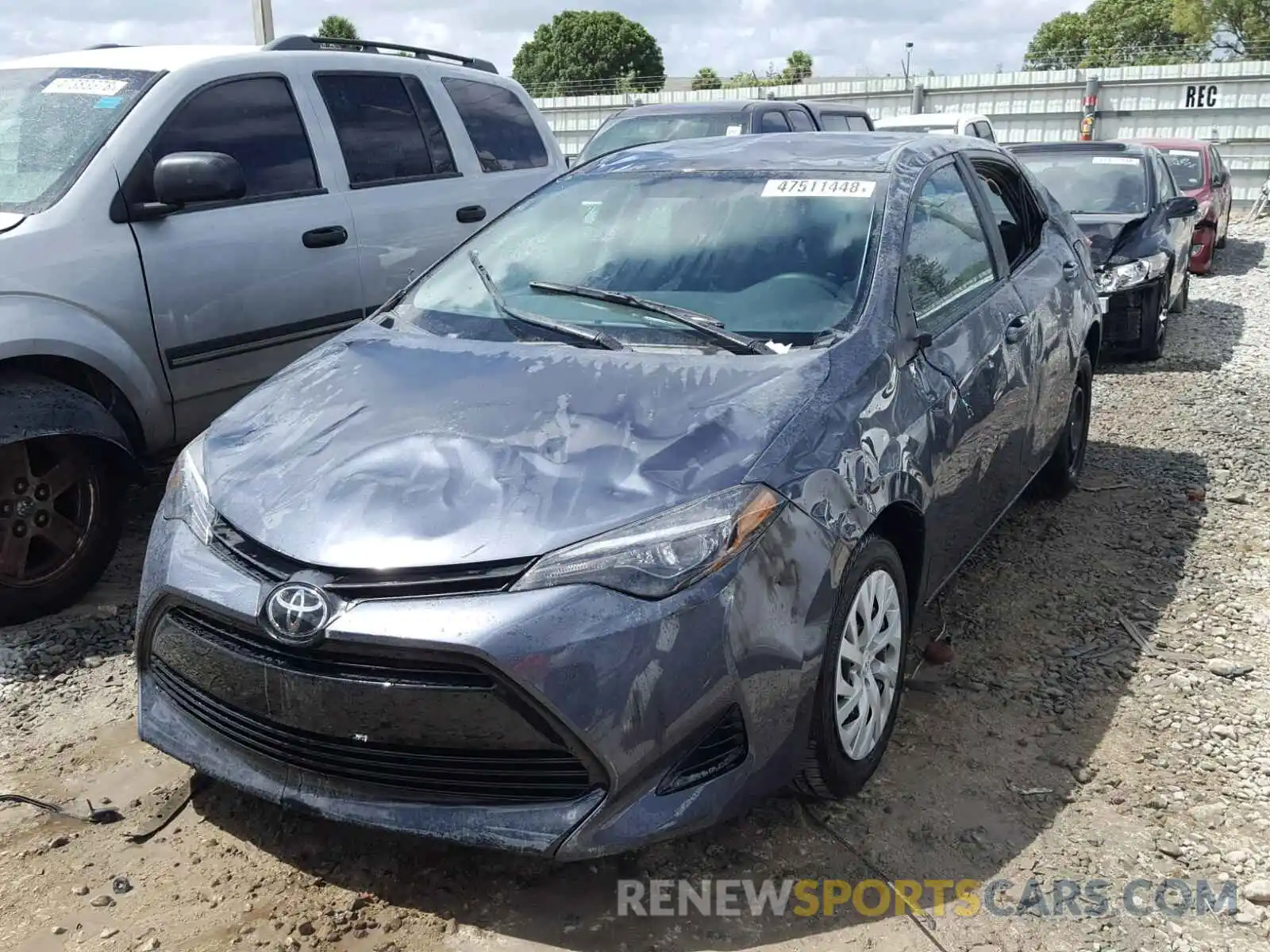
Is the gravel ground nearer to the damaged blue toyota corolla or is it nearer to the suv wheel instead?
the suv wheel

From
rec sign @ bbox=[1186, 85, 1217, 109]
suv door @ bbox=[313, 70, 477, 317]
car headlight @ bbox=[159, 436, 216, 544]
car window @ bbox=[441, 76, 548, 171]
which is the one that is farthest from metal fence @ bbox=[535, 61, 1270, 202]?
car headlight @ bbox=[159, 436, 216, 544]

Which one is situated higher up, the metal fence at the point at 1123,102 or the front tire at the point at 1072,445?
the metal fence at the point at 1123,102

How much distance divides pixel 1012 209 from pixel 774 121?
16.1ft

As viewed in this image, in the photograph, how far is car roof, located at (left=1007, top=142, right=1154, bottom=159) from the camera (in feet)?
31.8

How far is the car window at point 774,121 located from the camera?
923cm

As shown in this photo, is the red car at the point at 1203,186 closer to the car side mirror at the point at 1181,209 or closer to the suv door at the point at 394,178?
the car side mirror at the point at 1181,209

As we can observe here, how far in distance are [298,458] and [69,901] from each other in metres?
1.13

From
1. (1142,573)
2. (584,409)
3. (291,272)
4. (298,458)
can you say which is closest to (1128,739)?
(1142,573)

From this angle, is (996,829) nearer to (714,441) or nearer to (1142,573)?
(714,441)

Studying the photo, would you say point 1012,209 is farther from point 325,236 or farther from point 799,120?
point 799,120

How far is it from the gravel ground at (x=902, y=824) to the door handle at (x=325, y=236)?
1.51 metres

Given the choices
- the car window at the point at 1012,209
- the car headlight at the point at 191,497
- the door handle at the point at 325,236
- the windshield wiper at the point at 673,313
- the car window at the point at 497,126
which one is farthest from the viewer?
the car window at the point at 497,126

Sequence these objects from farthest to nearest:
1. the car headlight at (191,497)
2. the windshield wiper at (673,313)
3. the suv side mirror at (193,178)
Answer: the suv side mirror at (193,178)
the windshield wiper at (673,313)
the car headlight at (191,497)

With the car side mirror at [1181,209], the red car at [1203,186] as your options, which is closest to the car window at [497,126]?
the car side mirror at [1181,209]
